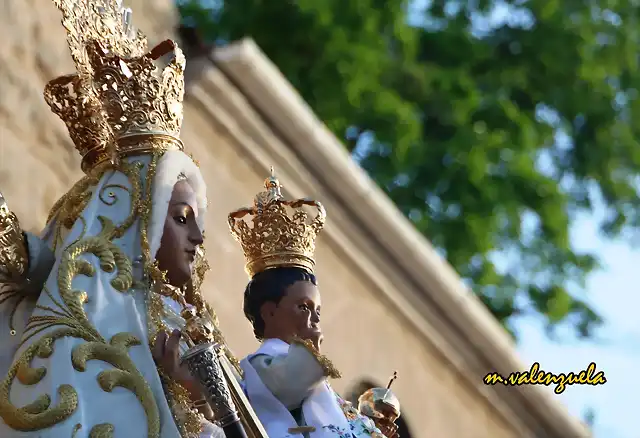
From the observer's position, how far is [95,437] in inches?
130

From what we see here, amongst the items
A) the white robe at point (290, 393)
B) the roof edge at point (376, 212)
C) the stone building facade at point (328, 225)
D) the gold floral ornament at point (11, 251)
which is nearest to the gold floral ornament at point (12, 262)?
the gold floral ornament at point (11, 251)

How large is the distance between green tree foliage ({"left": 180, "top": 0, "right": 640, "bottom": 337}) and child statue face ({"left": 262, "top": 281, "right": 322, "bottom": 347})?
17.6 ft

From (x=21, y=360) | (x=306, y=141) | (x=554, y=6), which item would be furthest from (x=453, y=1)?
(x=21, y=360)

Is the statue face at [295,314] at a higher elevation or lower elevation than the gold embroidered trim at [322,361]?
higher

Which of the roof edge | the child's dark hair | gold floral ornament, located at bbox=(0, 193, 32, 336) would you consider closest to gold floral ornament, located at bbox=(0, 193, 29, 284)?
gold floral ornament, located at bbox=(0, 193, 32, 336)

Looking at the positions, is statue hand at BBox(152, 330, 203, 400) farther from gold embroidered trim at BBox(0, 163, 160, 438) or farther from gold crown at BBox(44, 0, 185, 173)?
gold crown at BBox(44, 0, 185, 173)

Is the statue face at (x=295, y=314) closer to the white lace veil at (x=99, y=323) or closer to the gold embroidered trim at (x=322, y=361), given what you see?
the gold embroidered trim at (x=322, y=361)

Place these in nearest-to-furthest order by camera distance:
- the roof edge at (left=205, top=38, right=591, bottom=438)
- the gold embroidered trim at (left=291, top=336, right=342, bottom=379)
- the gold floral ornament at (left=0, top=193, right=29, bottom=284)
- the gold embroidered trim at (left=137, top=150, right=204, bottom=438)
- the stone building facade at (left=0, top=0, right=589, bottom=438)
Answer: the gold embroidered trim at (left=137, top=150, right=204, bottom=438)
the gold floral ornament at (left=0, top=193, right=29, bottom=284)
the gold embroidered trim at (left=291, top=336, right=342, bottom=379)
the stone building facade at (left=0, top=0, right=589, bottom=438)
the roof edge at (left=205, top=38, right=591, bottom=438)

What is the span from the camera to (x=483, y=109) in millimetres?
10367

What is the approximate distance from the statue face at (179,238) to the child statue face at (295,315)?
18.3 inches

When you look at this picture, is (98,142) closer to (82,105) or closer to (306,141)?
(82,105)

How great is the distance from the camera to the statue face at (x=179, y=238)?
12.6ft

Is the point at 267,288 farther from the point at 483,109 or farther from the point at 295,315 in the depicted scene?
the point at 483,109

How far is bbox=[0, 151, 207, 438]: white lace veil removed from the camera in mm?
3346
